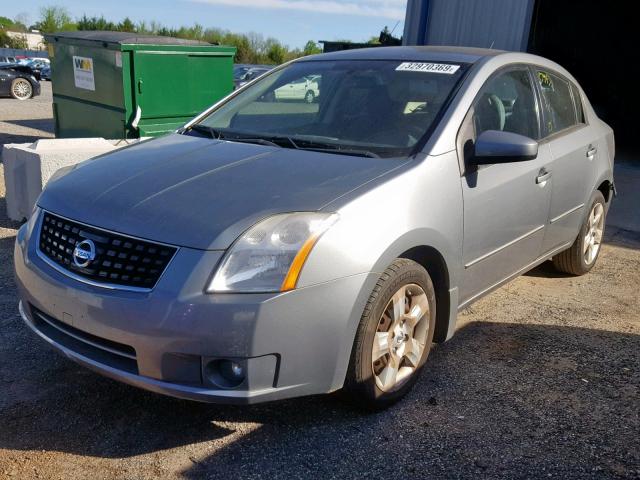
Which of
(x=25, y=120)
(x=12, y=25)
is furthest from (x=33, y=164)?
(x=12, y=25)

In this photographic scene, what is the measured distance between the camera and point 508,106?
3.95 m

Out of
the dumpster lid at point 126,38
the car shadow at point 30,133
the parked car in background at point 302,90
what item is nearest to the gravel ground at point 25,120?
the car shadow at point 30,133

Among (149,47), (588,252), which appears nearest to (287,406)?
(588,252)

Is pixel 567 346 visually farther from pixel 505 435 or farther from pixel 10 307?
pixel 10 307

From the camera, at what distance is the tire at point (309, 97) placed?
3975 mm

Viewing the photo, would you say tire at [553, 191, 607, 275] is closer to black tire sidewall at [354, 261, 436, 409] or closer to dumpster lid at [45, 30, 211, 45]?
black tire sidewall at [354, 261, 436, 409]

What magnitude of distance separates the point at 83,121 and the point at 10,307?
5254 millimetres

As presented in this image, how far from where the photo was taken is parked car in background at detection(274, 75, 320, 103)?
4.01 meters

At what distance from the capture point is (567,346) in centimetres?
401

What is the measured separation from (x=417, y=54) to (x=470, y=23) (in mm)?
7335

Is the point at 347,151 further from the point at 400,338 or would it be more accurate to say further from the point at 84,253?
the point at 84,253

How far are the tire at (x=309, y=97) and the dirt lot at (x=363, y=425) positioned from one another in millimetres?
1672

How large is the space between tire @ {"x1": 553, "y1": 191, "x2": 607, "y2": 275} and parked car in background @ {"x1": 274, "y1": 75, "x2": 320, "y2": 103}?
91.6 inches

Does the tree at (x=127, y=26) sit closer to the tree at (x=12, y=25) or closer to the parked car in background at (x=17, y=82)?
the tree at (x=12, y=25)
